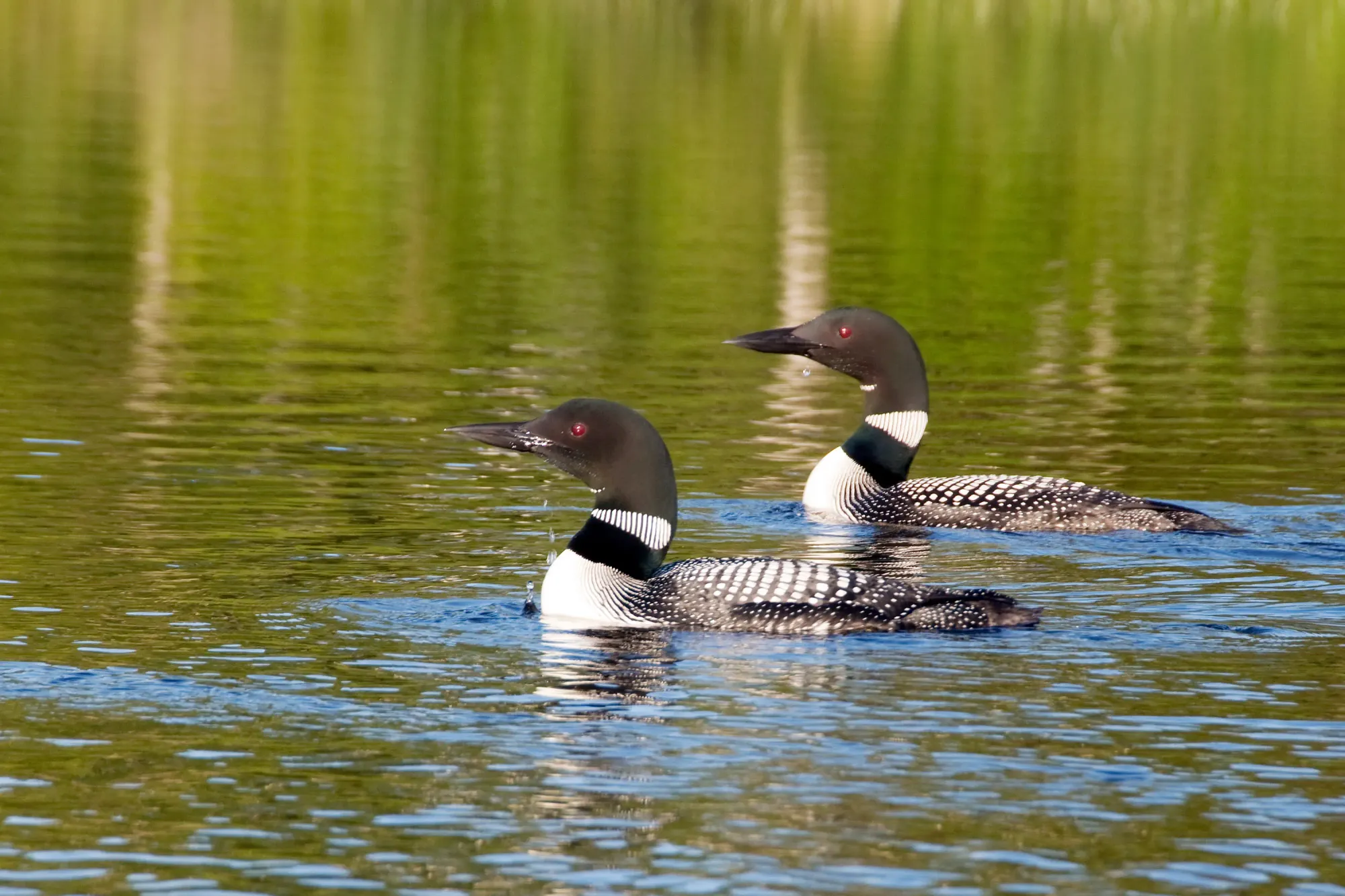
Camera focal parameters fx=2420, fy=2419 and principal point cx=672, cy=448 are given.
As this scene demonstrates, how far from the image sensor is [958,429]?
1444 cm

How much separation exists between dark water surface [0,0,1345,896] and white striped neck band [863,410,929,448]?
1.98ft

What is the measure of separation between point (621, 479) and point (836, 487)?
9.71ft

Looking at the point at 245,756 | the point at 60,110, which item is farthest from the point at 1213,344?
the point at 60,110

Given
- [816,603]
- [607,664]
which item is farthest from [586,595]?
[816,603]

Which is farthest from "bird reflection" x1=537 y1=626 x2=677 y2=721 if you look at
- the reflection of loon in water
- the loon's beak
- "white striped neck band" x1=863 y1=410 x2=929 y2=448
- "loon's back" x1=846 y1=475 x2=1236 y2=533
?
"white striped neck band" x1=863 y1=410 x2=929 y2=448

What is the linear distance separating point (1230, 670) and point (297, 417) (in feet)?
22.7

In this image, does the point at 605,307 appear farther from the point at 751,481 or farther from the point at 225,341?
the point at 751,481

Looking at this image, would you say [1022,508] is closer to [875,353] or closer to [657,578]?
[875,353]

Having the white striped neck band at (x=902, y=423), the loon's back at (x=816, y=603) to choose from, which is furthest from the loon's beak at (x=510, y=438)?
the white striped neck band at (x=902, y=423)

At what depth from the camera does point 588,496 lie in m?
12.2

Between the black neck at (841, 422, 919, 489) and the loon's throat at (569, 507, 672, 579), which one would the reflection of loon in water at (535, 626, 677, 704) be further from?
the black neck at (841, 422, 919, 489)

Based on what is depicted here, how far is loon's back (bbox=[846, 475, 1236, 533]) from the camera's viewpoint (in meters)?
11.0

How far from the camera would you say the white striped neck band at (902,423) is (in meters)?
12.5

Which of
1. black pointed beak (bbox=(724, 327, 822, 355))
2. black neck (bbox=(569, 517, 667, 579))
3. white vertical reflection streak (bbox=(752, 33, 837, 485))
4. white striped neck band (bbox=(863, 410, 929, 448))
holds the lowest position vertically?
white vertical reflection streak (bbox=(752, 33, 837, 485))
